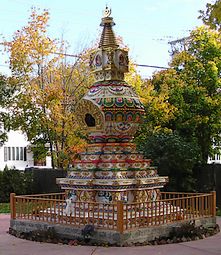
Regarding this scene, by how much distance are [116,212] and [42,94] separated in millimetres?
12293

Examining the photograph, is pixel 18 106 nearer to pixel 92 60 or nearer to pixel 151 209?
pixel 92 60

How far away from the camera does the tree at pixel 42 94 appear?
22.6 m

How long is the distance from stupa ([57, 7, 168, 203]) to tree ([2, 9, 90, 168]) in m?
8.87

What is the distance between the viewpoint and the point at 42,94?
22.6 metres

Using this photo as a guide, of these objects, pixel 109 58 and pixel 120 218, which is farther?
pixel 109 58

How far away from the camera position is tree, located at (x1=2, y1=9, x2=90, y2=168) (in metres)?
22.6

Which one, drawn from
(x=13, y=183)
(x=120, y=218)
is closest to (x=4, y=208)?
(x=13, y=183)

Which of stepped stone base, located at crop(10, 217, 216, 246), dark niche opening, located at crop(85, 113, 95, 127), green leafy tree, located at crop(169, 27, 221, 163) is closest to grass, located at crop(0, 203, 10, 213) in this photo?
stepped stone base, located at crop(10, 217, 216, 246)

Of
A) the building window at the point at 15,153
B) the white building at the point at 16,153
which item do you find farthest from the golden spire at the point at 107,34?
the building window at the point at 15,153

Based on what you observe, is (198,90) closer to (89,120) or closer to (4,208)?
(89,120)

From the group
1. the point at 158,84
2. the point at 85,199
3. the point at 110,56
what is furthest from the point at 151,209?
the point at 158,84

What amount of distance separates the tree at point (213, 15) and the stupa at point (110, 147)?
4.04 m

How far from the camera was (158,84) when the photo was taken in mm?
25656

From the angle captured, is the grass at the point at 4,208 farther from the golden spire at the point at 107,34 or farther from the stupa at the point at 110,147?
the golden spire at the point at 107,34
